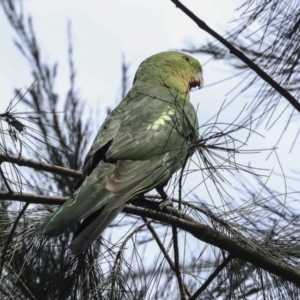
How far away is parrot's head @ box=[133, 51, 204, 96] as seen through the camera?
3273 mm

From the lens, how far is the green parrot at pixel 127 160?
185 cm

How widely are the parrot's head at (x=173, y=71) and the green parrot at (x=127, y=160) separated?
0.14m

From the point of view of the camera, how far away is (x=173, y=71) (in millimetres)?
3342

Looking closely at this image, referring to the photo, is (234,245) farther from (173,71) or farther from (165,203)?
(173,71)

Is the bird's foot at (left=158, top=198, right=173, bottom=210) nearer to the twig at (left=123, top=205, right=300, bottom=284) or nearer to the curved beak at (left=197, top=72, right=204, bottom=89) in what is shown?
the twig at (left=123, top=205, right=300, bottom=284)

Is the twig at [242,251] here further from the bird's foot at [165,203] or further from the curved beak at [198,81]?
the curved beak at [198,81]

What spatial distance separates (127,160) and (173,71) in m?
1.15

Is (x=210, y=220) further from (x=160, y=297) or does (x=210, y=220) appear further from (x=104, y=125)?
(x=104, y=125)

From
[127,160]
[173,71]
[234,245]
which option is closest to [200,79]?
[173,71]

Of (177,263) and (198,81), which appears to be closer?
(177,263)

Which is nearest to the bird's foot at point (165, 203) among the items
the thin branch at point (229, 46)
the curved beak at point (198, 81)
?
the thin branch at point (229, 46)

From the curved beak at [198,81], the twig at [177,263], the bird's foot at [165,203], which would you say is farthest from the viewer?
the curved beak at [198,81]

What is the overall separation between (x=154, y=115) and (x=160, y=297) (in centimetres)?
69

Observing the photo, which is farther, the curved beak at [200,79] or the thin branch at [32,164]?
the curved beak at [200,79]
